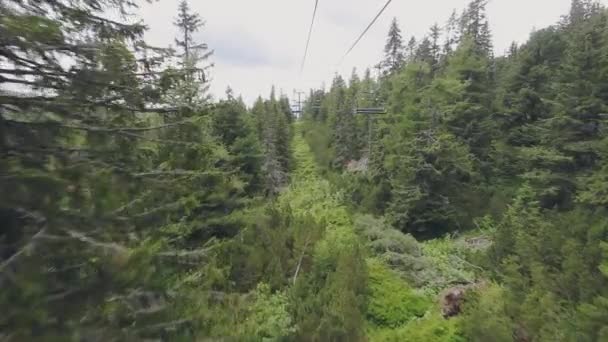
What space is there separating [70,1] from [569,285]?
29.5 ft

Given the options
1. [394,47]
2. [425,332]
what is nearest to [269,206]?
[425,332]

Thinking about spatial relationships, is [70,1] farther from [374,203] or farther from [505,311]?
[374,203]

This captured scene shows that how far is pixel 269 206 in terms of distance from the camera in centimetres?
1373

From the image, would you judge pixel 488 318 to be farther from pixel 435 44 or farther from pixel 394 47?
pixel 394 47

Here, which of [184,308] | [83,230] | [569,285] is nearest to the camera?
[83,230]

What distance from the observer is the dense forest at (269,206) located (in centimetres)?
214

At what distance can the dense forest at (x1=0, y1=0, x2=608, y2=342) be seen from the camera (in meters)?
2.14

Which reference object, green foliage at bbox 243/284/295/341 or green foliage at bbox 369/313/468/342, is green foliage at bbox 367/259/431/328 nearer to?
green foliage at bbox 369/313/468/342

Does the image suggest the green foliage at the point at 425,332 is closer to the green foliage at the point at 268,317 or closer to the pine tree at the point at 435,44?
the green foliage at the point at 268,317

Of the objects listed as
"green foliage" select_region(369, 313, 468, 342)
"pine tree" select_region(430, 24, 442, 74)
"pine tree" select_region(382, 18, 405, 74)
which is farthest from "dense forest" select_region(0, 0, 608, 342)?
"pine tree" select_region(382, 18, 405, 74)

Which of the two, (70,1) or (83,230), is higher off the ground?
(70,1)

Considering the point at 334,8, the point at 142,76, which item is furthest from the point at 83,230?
the point at 334,8

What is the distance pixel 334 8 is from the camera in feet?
15.4

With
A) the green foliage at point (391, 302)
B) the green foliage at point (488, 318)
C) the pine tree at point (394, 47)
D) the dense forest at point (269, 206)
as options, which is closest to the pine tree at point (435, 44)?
the dense forest at point (269, 206)
